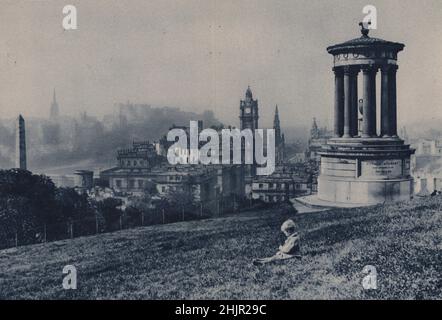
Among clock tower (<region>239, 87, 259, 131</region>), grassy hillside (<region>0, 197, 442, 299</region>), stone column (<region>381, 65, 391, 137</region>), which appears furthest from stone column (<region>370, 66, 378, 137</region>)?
clock tower (<region>239, 87, 259, 131</region>)

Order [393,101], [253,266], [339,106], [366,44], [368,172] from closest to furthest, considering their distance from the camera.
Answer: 1. [253,266]
2. [368,172]
3. [366,44]
4. [393,101]
5. [339,106]

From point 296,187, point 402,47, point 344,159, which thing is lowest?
point 296,187

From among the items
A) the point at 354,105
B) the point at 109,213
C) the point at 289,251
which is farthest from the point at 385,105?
the point at 109,213

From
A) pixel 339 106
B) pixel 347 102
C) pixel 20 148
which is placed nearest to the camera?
pixel 347 102

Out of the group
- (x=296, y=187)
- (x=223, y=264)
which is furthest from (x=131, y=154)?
(x=223, y=264)

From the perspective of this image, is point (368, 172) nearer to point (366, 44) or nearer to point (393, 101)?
point (393, 101)

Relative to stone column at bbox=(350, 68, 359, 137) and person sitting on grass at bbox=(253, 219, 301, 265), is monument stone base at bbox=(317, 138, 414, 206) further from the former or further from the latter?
person sitting on grass at bbox=(253, 219, 301, 265)

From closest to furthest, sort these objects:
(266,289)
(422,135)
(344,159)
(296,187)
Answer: (266,289), (344,159), (422,135), (296,187)
